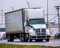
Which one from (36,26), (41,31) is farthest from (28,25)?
(41,31)

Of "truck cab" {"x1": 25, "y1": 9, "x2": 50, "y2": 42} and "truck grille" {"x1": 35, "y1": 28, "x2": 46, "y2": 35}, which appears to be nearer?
"truck cab" {"x1": 25, "y1": 9, "x2": 50, "y2": 42}

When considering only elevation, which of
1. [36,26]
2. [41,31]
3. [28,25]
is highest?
[28,25]

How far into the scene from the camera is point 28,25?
32219mm

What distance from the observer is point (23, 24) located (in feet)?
111

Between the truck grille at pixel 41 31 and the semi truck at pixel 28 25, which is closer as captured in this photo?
the semi truck at pixel 28 25

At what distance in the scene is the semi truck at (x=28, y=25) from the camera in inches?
1267

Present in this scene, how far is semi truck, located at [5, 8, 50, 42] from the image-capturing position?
32188 millimetres

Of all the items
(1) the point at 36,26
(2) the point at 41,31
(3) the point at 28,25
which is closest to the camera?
(3) the point at 28,25

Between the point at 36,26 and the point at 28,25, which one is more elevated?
the point at 28,25

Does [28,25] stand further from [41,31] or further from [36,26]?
[41,31]

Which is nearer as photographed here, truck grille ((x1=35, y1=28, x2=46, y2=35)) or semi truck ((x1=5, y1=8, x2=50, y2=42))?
semi truck ((x1=5, y1=8, x2=50, y2=42))

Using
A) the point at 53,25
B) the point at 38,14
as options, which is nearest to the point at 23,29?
the point at 38,14

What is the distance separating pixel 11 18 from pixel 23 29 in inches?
93.1

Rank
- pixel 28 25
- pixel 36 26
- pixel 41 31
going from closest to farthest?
pixel 28 25
pixel 36 26
pixel 41 31
